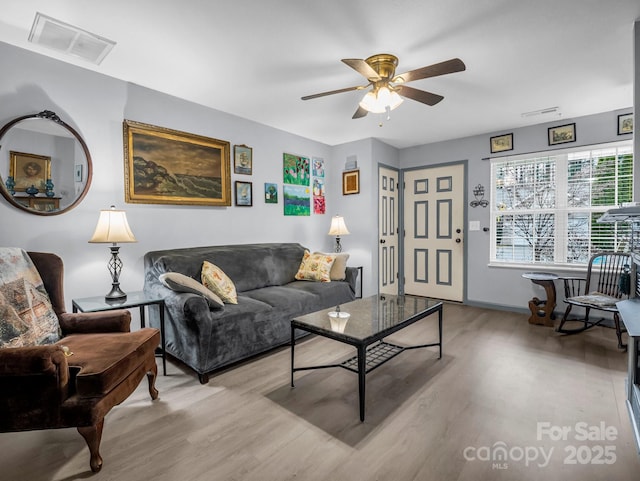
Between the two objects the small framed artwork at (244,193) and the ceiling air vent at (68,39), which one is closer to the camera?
the ceiling air vent at (68,39)

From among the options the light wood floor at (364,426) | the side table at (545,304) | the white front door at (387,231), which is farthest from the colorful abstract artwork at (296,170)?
the side table at (545,304)

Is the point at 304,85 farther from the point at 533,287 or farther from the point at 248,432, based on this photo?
the point at 533,287

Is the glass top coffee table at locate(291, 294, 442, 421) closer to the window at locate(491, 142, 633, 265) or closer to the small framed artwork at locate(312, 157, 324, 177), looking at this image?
the window at locate(491, 142, 633, 265)

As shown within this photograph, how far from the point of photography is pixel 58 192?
8.38 ft

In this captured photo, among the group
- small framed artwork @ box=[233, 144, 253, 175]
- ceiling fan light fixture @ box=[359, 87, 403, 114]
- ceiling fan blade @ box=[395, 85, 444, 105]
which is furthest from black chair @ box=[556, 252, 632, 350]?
small framed artwork @ box=[233, 144, 253, 175]

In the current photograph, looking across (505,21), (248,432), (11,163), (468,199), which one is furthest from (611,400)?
(11,163)

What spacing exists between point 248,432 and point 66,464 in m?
0.88

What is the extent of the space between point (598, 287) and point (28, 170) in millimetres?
5546

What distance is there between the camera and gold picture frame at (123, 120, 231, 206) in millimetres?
2955

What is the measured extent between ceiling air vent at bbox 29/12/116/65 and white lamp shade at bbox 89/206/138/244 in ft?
3.87

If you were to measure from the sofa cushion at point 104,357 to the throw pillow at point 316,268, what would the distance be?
2052 millimetres

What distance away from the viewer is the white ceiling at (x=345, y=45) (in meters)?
1.94

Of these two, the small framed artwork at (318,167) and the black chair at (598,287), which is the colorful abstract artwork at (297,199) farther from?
the black chair at (598,287)

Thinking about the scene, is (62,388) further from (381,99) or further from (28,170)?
(381,99)
